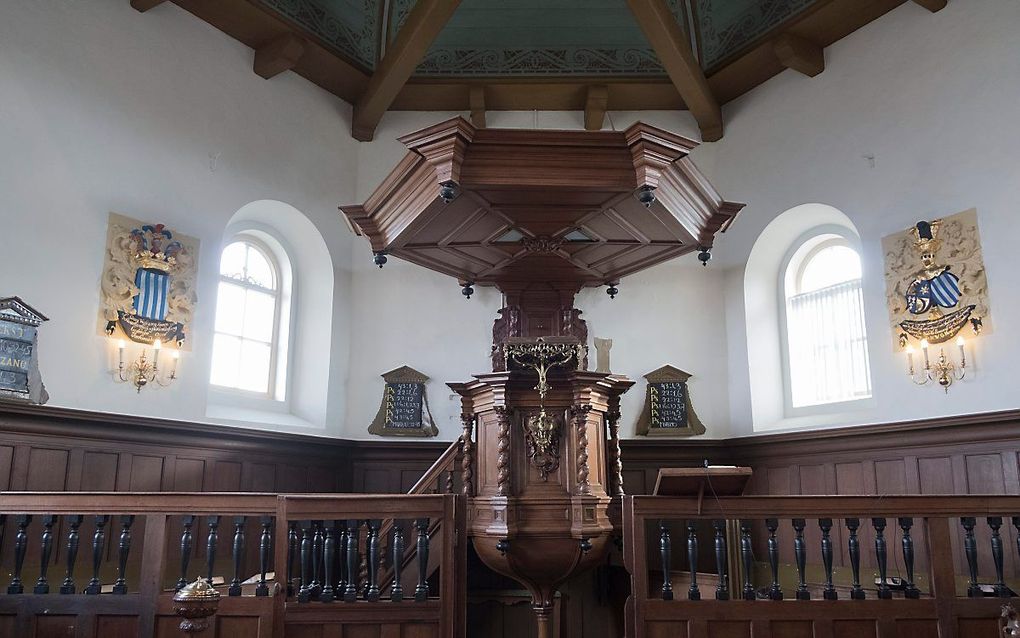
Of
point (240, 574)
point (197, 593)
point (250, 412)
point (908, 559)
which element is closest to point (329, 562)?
point (240, 574)

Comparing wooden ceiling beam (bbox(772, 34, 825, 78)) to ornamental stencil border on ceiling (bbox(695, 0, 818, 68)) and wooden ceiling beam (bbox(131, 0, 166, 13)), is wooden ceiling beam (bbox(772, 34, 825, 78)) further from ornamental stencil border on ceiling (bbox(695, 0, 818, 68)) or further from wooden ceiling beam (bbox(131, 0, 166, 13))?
wooden ceiling beam (bbox(131, 0, 166, 13))

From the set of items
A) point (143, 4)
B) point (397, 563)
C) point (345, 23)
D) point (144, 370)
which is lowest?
point (397, 563)

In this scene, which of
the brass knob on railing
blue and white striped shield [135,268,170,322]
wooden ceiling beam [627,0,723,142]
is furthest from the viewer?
wooden ceiling beam [627,0,723,142]

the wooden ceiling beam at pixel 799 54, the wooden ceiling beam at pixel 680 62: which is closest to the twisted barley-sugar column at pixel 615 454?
the wooden ceiling beam at pixel 680 62

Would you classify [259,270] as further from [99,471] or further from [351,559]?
[351,559]

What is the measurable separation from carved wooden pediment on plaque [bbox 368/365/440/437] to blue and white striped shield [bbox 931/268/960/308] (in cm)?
576

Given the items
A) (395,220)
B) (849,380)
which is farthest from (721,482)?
(849,380)

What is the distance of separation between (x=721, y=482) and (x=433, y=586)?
4.08 meters

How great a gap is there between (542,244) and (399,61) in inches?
152

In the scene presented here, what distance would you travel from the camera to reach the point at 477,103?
10.5 metres

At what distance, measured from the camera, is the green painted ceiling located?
10.4 metres

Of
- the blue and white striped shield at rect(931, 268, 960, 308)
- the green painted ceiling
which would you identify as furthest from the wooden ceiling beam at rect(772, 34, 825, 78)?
the blue and white striped shield at rect(931, 268, 960, 308)

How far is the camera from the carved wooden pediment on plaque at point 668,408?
9.93 metres

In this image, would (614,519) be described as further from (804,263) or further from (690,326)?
(804,263)
